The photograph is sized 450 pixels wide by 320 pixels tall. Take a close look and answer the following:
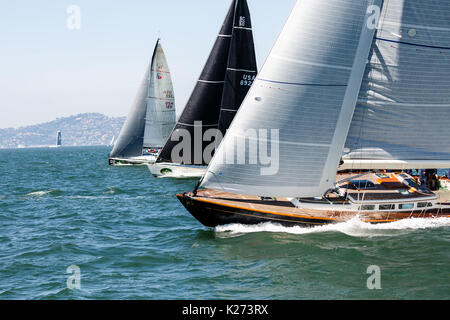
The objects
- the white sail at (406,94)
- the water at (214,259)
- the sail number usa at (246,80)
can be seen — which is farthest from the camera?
the sail number usa at (246,80)

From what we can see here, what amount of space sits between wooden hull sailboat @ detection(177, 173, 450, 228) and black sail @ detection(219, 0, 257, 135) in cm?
1470

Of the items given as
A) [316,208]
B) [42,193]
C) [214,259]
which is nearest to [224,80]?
[42,193]

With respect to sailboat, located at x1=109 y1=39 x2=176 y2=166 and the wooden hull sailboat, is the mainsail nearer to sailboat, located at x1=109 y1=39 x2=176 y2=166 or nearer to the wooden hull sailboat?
sailboat, located at x1=109 y1=39 x2=176 y2=166

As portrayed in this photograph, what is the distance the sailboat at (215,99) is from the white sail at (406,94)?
1562 centimetres

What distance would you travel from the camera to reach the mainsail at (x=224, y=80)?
33000 millimetres

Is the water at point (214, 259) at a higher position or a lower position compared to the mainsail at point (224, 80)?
lower

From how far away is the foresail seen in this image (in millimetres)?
54656

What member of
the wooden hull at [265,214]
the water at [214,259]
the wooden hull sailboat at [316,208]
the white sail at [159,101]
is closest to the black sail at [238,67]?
the water at [214,259]

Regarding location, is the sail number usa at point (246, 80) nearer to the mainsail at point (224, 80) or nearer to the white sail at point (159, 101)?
the mainsail at point (224, 80)

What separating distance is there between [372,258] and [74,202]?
64.4ft

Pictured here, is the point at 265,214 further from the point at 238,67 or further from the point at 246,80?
the point at 238,67

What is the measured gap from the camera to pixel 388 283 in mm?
13609

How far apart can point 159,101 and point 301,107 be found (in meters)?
35.4

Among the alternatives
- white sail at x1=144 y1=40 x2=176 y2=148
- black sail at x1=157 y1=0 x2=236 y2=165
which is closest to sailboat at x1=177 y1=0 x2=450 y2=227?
A: black sail at x1=157 y1=0 x2=236 y2=165
